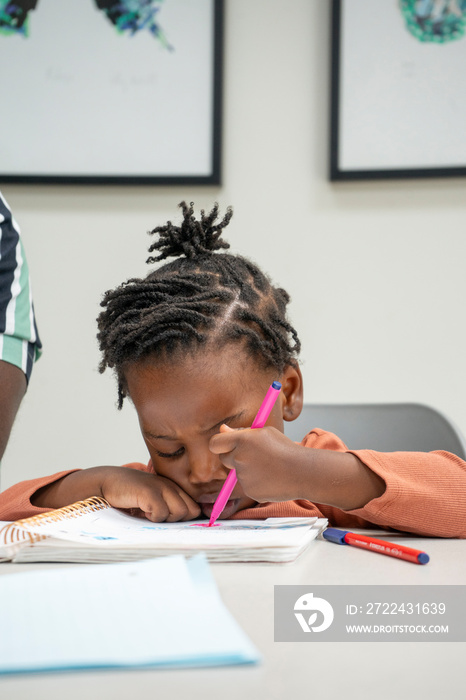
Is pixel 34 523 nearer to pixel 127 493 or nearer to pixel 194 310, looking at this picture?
pixel 127 493

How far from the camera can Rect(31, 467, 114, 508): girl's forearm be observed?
0.82 m

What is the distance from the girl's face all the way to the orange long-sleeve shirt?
74 mm

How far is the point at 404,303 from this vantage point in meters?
1.40

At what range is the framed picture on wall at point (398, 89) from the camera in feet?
4.48

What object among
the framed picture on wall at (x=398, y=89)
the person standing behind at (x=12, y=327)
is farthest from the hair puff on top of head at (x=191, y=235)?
the framed picture on wall at (x=398, y=89)

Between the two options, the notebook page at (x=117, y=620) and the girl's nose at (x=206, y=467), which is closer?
the notebook page at (x=117, y=620)

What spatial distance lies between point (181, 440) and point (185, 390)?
62 mm

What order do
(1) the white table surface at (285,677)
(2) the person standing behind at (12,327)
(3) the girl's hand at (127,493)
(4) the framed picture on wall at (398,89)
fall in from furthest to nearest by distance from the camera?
(4) the framed picture on wall at (398,89)
(2) the person standing behind at (12,327)
(3) the girl's hand at (127,493)
(1) the white table surface at (285,677)

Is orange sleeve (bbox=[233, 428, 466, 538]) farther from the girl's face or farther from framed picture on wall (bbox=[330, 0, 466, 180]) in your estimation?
framed picture on wall (bbox=[330, 0, 466, 180])

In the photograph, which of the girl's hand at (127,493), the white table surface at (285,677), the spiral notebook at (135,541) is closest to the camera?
the white table surface at (285,677)

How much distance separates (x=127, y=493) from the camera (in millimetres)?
772

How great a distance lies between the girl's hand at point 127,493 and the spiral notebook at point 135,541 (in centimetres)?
9

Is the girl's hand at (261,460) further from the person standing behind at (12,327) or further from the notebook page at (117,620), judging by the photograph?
the person standing behind at (12,327)

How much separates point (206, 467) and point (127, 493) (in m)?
0.11
